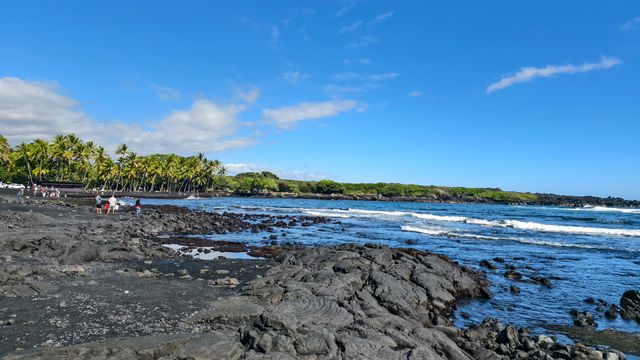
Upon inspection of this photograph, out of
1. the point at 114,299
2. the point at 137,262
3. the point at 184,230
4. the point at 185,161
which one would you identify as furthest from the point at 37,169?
the point at 114,299

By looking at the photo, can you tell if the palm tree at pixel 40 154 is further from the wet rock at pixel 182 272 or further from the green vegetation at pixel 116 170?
the wet rock at pixel 182 272

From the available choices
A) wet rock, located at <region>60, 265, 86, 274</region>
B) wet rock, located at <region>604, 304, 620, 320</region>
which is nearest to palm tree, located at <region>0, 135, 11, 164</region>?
wet rock, located at <region>60, 265, 86, 274</region>

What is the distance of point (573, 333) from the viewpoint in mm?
14445

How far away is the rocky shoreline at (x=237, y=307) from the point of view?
903 cm

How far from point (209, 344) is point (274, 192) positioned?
17312 cm

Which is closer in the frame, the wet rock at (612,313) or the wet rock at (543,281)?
the wet rock at (612,313)

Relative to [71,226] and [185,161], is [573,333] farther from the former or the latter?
[185,161]

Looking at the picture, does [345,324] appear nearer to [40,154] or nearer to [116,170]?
[40,154]

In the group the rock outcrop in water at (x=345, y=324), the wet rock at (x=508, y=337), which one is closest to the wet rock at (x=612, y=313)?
the rock outcrop in water at (x=345, y=324)

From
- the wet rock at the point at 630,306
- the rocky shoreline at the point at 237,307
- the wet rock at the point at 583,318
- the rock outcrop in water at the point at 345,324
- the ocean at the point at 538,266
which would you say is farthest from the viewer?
the ocean at the point at 538,266

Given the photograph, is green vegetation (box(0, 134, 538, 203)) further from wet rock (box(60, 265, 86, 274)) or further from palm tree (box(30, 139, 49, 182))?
wet rock (box(60, 265, 86, 274))

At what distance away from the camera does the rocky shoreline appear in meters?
9.03

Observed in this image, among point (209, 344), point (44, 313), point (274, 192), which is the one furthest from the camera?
point (274, 192)

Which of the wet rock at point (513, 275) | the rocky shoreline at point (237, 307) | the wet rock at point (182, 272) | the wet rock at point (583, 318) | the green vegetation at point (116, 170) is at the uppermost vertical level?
the green vegetation at point (116, 170)
